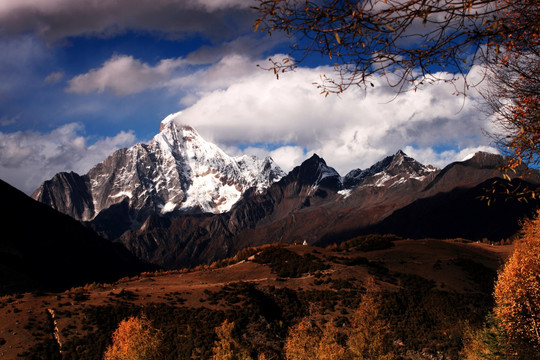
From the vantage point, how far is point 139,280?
64.9m

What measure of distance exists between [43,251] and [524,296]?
499 feet

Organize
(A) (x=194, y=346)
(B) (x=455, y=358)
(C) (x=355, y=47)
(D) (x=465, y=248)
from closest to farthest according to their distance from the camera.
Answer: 1. (C) (x=355, y=47)
2. (B) (x=455, y=358)
3. (A) (x=194, y=346)
4. (D) (x=465, y=248)

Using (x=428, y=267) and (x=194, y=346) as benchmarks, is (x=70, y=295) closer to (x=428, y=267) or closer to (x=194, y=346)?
(x=194, y=346)

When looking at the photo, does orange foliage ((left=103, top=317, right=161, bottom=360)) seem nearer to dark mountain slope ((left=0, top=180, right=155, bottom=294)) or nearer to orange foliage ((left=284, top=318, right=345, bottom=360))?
orange foliage ((left=284, top=318, right=345, bottom=360))

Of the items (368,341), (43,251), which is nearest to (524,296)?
(368,341)

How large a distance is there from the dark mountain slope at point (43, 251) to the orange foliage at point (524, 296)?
96003 millimetres

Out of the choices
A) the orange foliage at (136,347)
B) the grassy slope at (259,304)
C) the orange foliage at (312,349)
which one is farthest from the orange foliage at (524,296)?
the orange foliage at (136,347)

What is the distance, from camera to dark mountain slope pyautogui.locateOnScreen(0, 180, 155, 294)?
109 meters

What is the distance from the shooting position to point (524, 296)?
24.5 m

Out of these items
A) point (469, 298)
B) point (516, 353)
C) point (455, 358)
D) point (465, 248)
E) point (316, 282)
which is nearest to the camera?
point (516, 353)

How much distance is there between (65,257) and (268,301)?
128 meters

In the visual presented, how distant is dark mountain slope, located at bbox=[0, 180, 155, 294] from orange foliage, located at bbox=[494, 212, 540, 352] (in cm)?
9600

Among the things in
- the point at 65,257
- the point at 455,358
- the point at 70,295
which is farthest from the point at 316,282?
the point at 65,257

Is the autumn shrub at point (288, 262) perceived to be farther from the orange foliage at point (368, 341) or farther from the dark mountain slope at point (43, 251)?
the dark mountain slope at point (43, 251)
